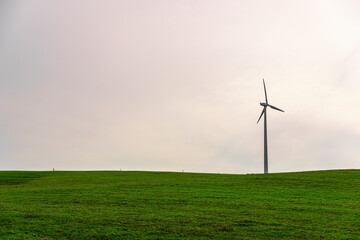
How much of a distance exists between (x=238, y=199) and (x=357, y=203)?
773 centimetres

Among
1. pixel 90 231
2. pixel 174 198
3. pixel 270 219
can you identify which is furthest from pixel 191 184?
pixel 90 231

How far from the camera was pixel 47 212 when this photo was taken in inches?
754

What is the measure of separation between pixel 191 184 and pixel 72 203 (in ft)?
38.1

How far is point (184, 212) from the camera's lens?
1905 centimetres

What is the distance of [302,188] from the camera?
2922cm

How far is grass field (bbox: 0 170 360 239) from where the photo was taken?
15570mm

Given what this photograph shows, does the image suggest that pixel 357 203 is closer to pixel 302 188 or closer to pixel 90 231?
pixel 302 188

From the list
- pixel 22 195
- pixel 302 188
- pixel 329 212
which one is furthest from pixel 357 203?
pixel 22 195

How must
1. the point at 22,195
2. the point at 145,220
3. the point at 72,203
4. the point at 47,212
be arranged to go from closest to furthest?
the point at 145,220
the point at 47,212
the point at 72,203
the point at 22,195

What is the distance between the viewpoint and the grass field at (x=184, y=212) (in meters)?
15.6

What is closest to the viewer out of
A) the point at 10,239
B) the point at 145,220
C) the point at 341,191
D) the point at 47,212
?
the point at 10,239

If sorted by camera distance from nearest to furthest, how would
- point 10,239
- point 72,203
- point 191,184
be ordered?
point 10,239 < point 72,203 < point 191,184

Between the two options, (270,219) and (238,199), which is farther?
(238,199)

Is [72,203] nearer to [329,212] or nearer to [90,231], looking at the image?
[90,231]
